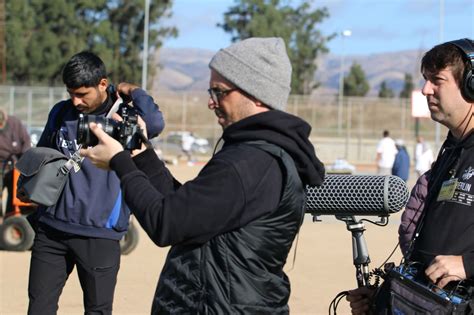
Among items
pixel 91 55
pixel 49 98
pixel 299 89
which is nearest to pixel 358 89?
pixel 299 89

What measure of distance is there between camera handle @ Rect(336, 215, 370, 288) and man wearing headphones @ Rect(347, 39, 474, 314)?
305 mm

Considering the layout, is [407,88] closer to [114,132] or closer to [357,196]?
[357,196]

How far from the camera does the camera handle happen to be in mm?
3699

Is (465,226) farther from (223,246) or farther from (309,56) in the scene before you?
(309,56)

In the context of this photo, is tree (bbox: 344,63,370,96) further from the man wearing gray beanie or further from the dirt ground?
the man wearing gray beanie

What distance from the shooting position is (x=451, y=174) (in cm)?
325

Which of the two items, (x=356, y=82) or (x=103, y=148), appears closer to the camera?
(x=103, y=148)

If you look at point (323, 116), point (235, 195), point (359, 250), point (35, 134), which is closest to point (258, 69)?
point (235, 195)

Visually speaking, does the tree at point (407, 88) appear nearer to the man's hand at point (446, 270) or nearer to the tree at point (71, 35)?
the tree at point (71, 35)

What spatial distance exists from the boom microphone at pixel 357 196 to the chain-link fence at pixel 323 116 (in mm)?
40138

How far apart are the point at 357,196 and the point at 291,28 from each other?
69.0m

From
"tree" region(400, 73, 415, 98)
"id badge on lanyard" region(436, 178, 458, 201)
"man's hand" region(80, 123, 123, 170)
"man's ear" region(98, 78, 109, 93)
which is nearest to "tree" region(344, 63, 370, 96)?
"tree" region(400, 73, 415, 98)

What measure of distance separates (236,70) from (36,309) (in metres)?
2.29

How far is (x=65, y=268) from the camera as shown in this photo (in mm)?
4816
